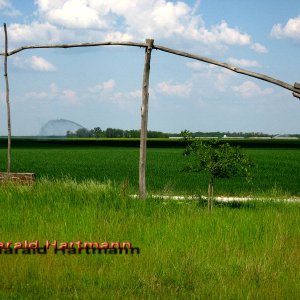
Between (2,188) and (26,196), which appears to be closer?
(26,196)

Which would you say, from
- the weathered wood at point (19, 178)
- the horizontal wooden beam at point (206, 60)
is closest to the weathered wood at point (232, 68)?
the horizontal wooden beam at point (206, 60)

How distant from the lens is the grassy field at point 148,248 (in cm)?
571

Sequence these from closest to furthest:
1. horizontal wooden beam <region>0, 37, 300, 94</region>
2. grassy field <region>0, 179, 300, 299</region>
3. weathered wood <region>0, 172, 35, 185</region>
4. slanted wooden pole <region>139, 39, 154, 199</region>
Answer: grassy field <region>0, 179, 300, 299</region>, horizontal wooden beam <region>0, 37, 300, 94</region>, slanted wooden pole <region>139, 39, 154, 199</region>, weathered wood <region>0, 172, 35, 185</region>

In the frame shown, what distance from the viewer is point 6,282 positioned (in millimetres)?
5832

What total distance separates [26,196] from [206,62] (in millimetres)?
4536

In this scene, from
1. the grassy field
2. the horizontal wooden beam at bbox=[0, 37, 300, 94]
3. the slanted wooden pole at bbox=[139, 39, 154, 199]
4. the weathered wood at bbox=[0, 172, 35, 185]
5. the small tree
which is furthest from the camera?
the weathered wood at bbox=[0, 172, 35, 185]

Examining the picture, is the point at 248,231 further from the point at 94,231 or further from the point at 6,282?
the point at 6,282

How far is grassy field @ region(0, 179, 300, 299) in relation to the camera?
225 inches

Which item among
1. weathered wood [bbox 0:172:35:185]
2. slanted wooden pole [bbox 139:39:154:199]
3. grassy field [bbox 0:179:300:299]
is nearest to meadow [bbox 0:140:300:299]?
grassy field [bbox 0:179:300:299]

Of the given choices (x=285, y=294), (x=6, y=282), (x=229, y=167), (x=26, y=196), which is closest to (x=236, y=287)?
(x=285, y=294)

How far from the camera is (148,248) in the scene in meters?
7.32

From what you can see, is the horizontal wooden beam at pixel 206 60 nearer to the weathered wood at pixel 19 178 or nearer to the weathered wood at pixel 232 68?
the weathered wood at pixel 232 68

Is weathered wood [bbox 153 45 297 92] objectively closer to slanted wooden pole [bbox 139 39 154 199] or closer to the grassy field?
slanted wooden pole [bbox 139 39 154 199]

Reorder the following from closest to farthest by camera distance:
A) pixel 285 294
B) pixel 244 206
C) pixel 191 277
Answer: pixel 285 294 → pixel 191 277 → pixel 244 206
